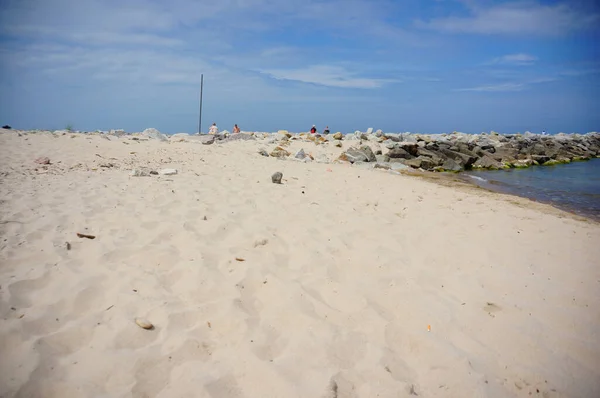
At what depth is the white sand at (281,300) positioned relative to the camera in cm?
207

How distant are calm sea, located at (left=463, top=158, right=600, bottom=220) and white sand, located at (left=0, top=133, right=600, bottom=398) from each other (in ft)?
18.1

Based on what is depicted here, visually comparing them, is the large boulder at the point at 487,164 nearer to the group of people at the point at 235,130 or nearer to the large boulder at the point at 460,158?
the large boulder at the point at 460,158

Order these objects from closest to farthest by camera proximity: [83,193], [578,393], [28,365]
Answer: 1. [28,365]
2. [578,393]
3. [83,193]

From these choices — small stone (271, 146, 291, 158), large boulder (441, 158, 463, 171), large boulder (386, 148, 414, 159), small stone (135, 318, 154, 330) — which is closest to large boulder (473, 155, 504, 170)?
large boulder (441, 158, 463, 171)

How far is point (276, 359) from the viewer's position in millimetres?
2219

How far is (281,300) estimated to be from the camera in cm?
281

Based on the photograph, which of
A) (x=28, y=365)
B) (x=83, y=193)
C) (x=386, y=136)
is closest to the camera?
(x=28, y=365)

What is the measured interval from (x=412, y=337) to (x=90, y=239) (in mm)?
3189

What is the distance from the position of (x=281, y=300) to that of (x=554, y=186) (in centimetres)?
1386

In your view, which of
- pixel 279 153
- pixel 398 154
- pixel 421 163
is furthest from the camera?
pixel 398 154

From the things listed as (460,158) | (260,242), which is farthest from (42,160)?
(460,158)

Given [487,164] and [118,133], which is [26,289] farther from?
[487,164]

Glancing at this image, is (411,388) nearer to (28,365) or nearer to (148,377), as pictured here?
(148,377)

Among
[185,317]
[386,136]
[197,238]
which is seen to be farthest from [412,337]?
[386,136]
